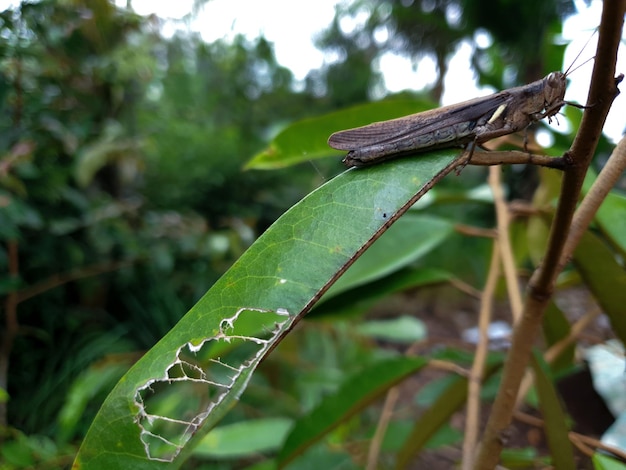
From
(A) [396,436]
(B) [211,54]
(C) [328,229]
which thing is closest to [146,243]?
(A) [396,436]

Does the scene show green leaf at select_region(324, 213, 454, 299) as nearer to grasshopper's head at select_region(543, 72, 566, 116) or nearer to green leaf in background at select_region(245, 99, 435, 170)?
green leaf in background at select_region(245, 99, 435, 170)

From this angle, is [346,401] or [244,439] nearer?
[346,401]

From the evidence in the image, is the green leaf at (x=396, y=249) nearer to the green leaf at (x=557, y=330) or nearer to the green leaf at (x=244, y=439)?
the green leaf at (x=557, y=330)

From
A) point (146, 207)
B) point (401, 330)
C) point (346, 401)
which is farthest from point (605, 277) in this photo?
point (146, 207)

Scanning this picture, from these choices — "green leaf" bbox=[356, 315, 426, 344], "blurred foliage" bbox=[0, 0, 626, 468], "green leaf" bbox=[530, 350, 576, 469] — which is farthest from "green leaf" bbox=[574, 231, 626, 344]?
"green leaf" bbox=[356, 315, 426, 344]

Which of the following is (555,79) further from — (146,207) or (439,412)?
(146,207)

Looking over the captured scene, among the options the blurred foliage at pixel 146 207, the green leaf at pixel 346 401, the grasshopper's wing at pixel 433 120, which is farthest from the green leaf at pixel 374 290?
the grasshopper's wing at pixel 433 120
